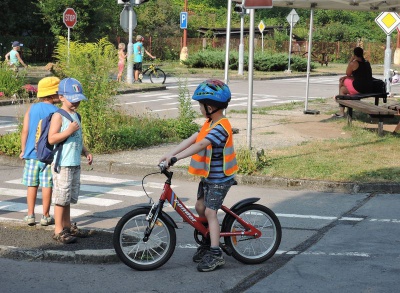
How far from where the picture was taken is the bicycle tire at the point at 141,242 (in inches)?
273

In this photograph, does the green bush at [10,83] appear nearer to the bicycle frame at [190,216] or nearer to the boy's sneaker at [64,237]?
the boy's sneaker at [64,237]

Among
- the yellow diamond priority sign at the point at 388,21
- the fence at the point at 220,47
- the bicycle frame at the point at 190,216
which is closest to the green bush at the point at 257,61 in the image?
the fence at the point at 220,47

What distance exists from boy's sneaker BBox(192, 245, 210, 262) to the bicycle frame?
0.41 ft

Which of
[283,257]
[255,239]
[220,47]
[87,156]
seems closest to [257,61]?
[220,47]

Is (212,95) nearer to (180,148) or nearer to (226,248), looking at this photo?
(180,148)

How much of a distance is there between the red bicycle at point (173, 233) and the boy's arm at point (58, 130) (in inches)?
42.8

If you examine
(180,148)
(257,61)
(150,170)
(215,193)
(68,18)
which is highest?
(68,18)

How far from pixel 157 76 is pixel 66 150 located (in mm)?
25723

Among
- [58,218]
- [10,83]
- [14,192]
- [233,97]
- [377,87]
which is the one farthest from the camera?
[233,97]

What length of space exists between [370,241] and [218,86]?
2486 millimetres

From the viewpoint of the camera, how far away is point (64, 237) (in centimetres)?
770

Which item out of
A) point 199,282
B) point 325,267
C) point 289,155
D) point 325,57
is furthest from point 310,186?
point 325,57

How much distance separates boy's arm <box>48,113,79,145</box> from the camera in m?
7.55

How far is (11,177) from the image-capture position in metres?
12.2
